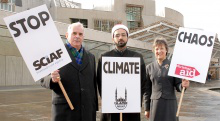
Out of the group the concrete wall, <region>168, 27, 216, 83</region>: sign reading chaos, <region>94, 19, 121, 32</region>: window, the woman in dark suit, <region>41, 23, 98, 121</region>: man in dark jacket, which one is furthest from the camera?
<region>94, 19, 121, 32</region>: window

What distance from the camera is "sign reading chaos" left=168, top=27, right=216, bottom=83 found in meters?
3.77

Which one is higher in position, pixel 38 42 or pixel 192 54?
pixel 38 42

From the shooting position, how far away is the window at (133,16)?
40.2 meters

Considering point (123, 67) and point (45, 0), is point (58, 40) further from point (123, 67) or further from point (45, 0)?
point (45, 0)

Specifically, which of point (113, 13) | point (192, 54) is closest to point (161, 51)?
point (192, 54)

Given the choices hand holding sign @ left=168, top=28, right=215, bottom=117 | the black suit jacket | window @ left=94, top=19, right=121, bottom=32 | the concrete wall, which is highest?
the concrete wall

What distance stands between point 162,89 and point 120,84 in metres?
0.73

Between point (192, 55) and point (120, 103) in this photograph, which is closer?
point (120, 103)

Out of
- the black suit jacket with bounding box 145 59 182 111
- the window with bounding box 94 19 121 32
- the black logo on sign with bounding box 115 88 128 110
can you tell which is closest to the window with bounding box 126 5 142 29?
the window with bounding box 94 19 121 32

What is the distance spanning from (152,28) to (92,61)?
21310mm

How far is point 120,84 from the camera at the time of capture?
11.9 feet

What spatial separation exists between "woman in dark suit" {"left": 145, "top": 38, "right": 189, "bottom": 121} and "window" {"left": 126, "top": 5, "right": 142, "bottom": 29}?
3638 centimetres

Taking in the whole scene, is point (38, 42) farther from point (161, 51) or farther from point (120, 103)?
point (161, 51)

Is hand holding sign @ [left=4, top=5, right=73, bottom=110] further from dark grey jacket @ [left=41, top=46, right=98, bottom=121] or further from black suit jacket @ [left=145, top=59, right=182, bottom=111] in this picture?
black suit jacket @ [left=145, top=59, right=182, bottom=111]
